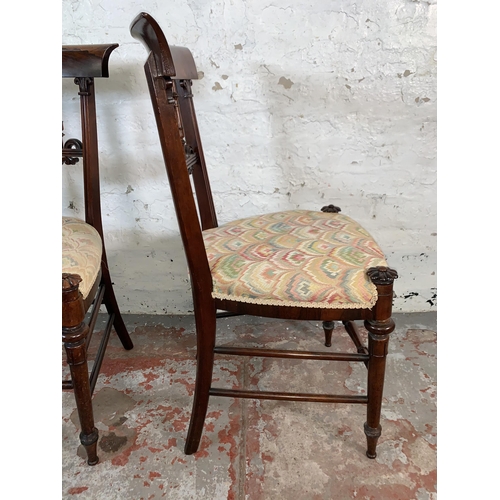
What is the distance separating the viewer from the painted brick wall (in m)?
1.70

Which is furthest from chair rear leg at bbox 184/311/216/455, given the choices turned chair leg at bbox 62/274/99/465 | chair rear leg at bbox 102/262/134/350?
chair rear leg at bbox 102/262/134/350

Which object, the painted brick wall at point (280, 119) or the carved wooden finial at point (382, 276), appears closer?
the carved wooden finial at point (382, 276)

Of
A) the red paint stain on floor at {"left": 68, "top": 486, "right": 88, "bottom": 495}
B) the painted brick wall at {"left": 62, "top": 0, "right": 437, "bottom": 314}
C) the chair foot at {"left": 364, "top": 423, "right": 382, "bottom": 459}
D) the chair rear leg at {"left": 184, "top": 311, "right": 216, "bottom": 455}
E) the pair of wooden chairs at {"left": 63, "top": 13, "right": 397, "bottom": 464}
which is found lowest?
the red paint stain on floor at {"left": 68, "top": 486, "right": 88, "bottom": 495}

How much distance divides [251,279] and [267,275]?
0.04 metres

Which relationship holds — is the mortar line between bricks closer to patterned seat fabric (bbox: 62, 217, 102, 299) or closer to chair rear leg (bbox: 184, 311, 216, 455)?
chair rear leg (bbox: 184, 311, 216, 455)

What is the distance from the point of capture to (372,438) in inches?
53.1

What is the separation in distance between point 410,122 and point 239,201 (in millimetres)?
763

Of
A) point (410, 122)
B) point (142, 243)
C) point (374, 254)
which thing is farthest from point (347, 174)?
point (142, 243)

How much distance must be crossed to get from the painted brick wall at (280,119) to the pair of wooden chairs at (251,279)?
14.2 inches

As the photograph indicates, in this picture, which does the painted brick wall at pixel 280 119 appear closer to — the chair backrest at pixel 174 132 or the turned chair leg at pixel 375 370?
the chair backrest at pixel 174 132

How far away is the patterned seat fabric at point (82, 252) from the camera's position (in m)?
1.27

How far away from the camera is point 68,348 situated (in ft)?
4.00

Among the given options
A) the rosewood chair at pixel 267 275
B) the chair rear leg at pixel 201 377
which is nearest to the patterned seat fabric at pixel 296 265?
the rosewood chair at pixel 267 275

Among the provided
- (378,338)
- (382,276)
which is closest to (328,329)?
(378,338)
